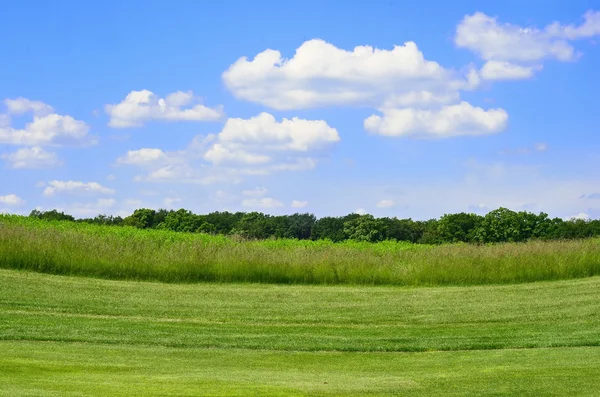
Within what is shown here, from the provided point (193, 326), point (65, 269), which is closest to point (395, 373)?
point (193, 326)

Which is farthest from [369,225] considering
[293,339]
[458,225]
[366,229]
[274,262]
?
[293,339]

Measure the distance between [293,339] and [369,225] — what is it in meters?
36.5

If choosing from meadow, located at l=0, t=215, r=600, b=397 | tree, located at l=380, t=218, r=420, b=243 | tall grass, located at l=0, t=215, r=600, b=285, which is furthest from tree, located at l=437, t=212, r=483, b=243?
tall grass, located at l=0, t=215, r=600, b=285

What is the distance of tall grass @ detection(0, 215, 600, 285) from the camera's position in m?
20.6

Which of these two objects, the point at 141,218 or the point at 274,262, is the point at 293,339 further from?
the point at 141,218

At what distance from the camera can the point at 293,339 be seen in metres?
12.4

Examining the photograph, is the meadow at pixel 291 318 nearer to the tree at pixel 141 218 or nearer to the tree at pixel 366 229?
the tree at pixel 366 229

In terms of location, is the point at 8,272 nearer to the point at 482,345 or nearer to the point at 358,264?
the point at 358,264

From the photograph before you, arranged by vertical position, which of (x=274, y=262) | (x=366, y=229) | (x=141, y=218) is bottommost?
(x=274, y=262)

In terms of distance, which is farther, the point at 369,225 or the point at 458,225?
the point at 369,225

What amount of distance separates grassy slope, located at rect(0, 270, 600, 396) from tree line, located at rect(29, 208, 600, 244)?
76.0 ft

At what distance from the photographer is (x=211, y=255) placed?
2144 centimetres

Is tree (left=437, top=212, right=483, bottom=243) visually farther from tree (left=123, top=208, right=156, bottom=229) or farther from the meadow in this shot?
tree (left=123, top=208, right=156, bottom=229)

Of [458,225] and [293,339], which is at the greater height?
[458,225]
